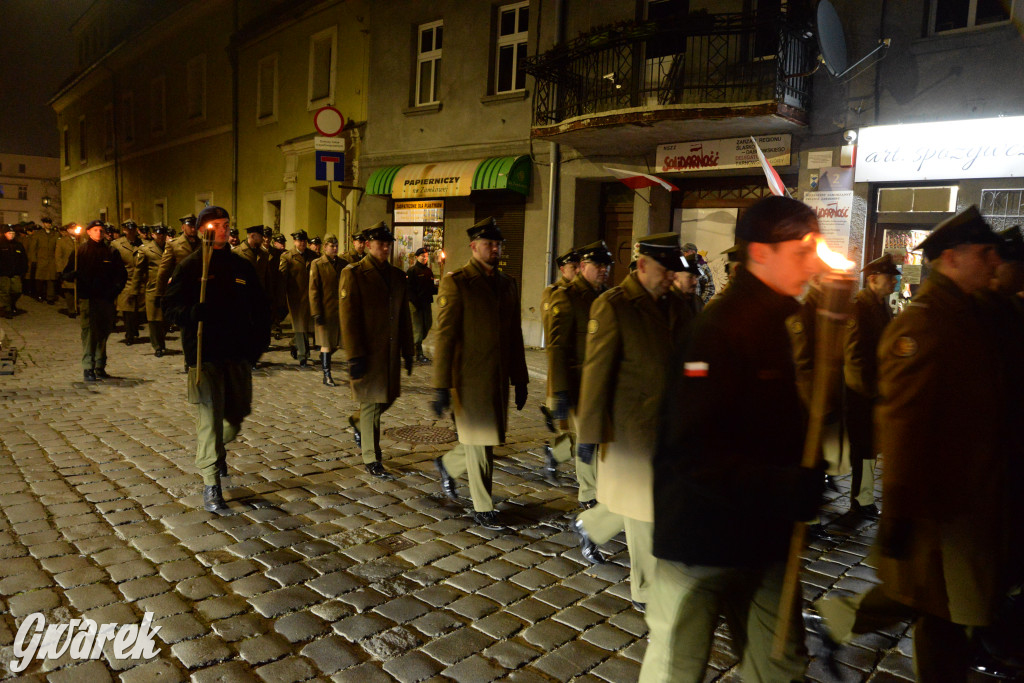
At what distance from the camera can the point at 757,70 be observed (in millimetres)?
12578

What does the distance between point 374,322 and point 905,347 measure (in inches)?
177

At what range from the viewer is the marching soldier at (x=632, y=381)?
3.78 m

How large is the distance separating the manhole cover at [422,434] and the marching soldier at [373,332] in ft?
3.92

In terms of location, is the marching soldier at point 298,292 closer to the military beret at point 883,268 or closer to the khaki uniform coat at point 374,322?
the khaki uniform coat at point 374,322

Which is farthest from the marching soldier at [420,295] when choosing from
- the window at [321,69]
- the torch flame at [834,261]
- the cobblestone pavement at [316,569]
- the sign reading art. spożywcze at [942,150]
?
the torch flame at [834,261]

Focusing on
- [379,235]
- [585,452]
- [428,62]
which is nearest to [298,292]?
[379,235]

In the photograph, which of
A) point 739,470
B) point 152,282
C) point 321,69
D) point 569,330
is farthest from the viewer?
point 321,69

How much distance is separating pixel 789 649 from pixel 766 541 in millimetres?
360

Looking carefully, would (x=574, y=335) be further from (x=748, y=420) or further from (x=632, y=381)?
(x=748, y=420)

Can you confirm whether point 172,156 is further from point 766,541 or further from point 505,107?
point 766,541

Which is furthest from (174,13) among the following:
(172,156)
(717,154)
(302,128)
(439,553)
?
(439,553)

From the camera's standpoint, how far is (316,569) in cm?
438

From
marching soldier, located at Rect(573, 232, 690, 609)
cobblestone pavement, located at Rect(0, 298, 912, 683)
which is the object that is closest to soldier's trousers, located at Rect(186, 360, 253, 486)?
cobblestone pavement, located at Rect(0, 298, 912, 683)

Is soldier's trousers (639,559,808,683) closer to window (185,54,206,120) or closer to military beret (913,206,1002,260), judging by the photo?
military beret (913,206,1002,260)
